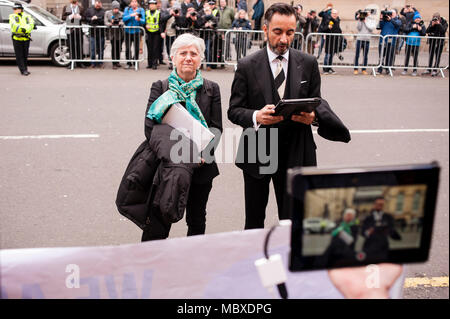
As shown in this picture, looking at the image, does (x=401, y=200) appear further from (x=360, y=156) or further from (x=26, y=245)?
(x=360, y=156)

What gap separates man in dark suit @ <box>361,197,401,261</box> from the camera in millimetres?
1410

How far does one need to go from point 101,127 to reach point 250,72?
5.01 m

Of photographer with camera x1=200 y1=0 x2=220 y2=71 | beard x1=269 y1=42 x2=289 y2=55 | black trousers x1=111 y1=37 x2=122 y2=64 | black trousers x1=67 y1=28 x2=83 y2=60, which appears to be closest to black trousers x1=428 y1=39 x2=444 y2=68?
photographer with camera x1=200 y1=0 x2=220 y2=71

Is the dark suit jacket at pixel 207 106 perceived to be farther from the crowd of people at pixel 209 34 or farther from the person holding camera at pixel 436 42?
the person holding camera at pixel 436 42

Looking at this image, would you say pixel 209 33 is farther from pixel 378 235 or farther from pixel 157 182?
pixel 378 235

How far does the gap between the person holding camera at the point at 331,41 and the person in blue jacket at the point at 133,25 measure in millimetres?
4895

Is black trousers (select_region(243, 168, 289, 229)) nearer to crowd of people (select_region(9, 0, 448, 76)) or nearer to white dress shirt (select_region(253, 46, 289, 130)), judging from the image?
white dress shirt (select_region(253, 46, 289, 130))

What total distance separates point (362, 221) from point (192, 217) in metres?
2.49

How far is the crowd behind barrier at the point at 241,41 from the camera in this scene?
13538mm

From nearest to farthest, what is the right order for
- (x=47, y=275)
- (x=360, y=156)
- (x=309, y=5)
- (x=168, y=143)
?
(x=47, y=275), (x=168, y=143), (x=360, y=156), (x=309, y=5)

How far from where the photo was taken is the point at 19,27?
11.9 meters

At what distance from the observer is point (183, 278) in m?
1.88
